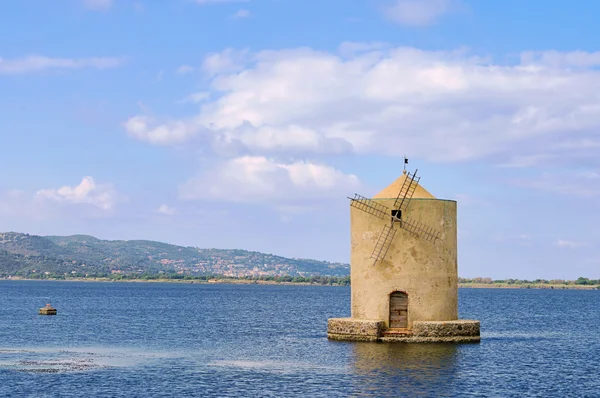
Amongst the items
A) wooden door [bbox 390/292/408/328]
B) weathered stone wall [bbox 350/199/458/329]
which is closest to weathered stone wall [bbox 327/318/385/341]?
weathered stone wall [bbox 350/199/458/329]

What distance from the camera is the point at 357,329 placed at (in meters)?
38.9

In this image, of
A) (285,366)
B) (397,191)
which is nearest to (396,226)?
(397,191)

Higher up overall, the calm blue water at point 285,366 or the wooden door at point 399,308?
the wooden door at point 399,308

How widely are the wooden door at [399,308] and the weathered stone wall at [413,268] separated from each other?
0.74 feet

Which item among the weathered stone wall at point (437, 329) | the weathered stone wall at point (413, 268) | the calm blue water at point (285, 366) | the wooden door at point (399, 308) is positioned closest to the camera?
the calm blue water at point (285, 366)

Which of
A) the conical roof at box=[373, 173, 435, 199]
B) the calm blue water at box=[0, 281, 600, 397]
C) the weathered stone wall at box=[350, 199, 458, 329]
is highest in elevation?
the conical roof at box=[373, 173, 435, 199]

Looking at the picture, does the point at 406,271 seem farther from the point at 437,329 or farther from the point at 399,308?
the point at 437,329

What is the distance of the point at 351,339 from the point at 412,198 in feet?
22.1

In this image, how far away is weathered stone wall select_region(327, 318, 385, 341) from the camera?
38281 millimetres

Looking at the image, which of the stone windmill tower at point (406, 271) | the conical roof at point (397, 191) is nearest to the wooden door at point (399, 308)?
the stone windmill tower at point (406, 271)

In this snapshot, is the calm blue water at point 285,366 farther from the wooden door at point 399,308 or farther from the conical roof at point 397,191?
the conical roof at point 397,191

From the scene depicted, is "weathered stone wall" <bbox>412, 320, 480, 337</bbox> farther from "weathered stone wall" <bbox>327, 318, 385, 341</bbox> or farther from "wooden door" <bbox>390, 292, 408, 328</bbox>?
"weathered stone wall" <bbox>327, 318, 385, 341</bbox>

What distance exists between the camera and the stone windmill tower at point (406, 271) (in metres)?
38.4

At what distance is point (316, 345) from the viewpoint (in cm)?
4062
